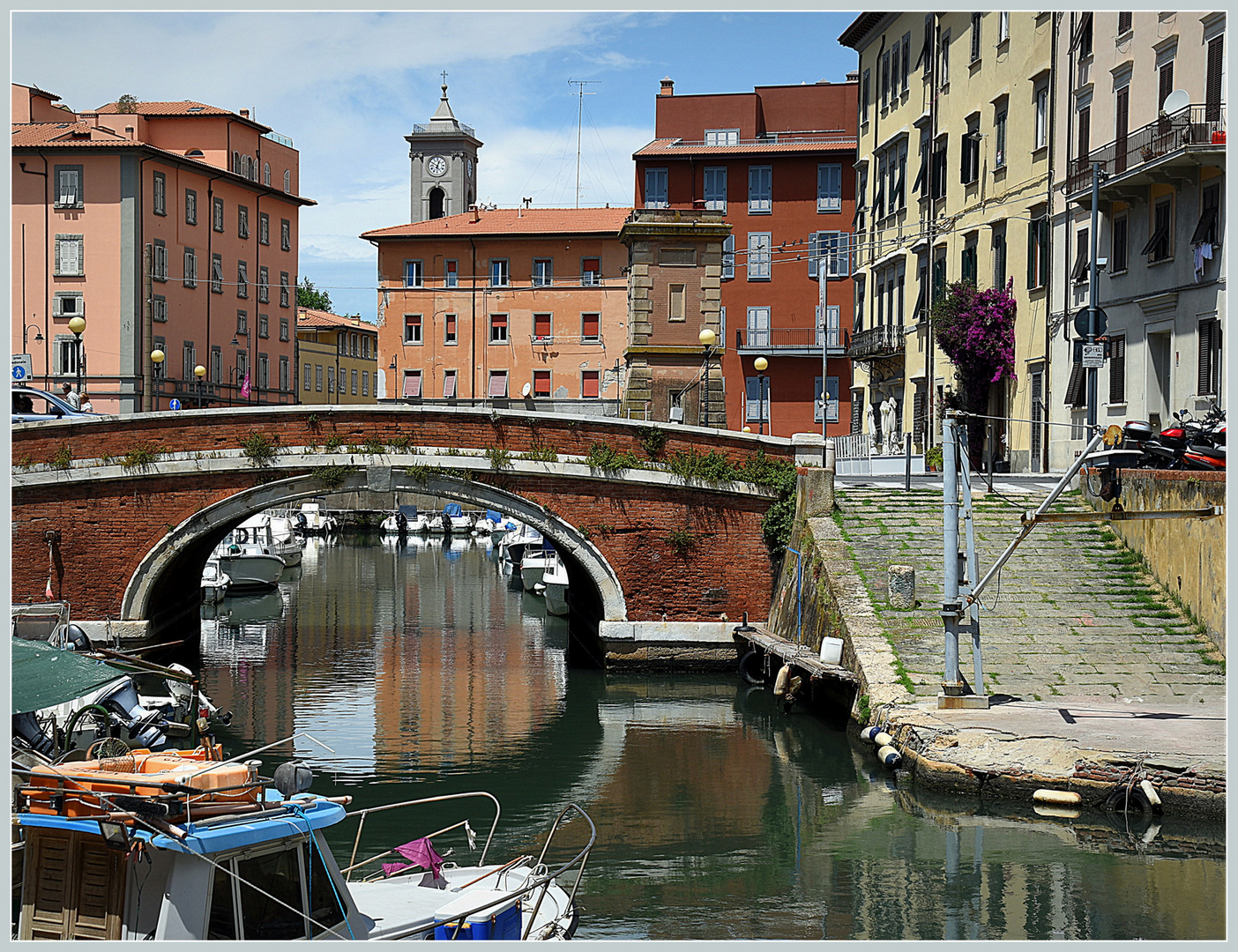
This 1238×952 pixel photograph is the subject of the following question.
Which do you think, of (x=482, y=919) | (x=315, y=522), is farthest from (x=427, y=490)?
(x=315, y=522)

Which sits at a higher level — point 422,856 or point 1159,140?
point 1159,140

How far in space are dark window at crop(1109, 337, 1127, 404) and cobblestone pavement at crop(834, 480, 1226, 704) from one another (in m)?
4.46

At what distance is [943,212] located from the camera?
37.7m

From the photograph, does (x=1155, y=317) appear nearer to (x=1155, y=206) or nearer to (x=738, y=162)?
(x=1155, y=206)

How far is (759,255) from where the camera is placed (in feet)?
172

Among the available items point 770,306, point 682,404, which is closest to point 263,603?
point 682,404

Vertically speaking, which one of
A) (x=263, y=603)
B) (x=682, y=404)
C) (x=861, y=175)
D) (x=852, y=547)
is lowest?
(x=263, y=603)

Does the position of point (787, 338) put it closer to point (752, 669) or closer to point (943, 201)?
point (943, 201)

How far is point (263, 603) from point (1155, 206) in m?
29.1

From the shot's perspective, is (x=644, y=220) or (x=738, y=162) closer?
(x=644, y=220)

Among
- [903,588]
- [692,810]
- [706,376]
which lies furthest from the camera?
[706,376]

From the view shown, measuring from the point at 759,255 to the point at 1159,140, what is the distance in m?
27.6

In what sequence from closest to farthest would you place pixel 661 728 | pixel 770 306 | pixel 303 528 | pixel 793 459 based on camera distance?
pixel 661 728 → pixel 793 459 → pixel 770 306 → pixel 303 528

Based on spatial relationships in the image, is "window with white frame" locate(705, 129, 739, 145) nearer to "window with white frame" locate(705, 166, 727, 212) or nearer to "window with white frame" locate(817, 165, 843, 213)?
"window with white frame" locate(705, 166, 727, 212)
